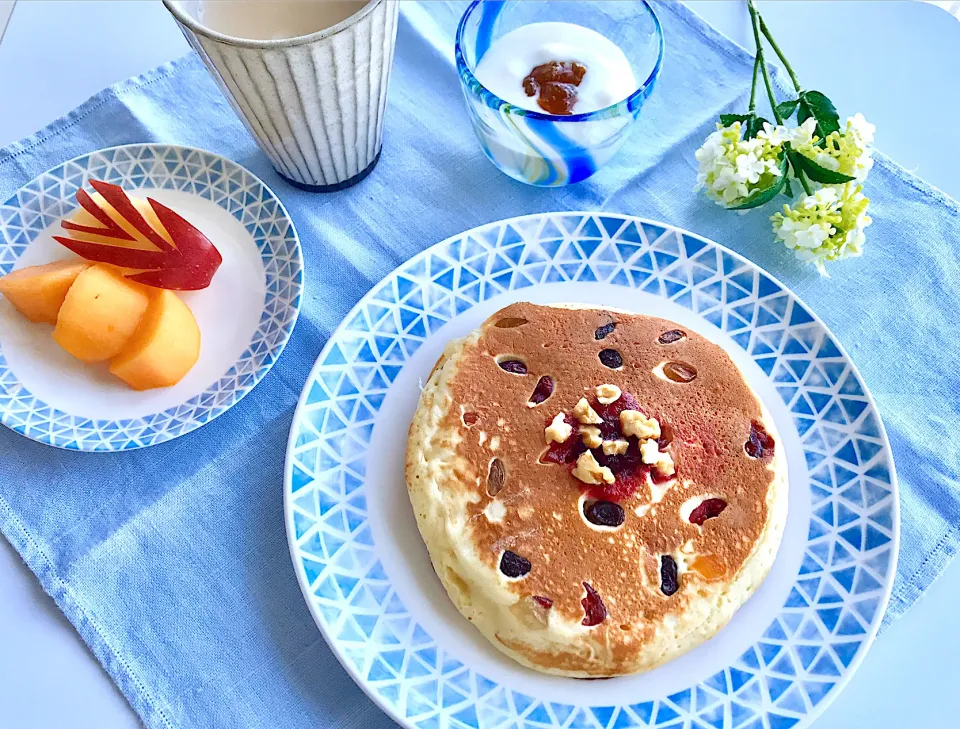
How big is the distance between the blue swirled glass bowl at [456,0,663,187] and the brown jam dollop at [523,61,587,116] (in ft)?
0.25

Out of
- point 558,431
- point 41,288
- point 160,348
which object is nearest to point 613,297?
point 558,431

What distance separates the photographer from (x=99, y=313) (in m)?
1.47

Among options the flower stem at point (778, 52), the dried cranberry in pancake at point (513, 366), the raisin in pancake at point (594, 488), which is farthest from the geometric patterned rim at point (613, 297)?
the flower stem at point (778, 52)

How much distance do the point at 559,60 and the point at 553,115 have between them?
217 millimetres

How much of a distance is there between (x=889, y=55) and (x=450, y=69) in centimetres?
111

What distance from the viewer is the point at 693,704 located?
126 centimetres

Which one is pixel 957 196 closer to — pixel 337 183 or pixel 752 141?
pixel 752 141

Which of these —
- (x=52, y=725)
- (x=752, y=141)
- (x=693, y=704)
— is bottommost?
(x=52, y=725)

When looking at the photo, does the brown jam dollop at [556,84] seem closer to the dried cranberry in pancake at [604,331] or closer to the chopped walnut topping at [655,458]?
the dried cranberry in pancake at [604,331]

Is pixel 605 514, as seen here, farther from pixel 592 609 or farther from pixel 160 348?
pixel 160 348

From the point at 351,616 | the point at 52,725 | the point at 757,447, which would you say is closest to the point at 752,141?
the point at 757,447

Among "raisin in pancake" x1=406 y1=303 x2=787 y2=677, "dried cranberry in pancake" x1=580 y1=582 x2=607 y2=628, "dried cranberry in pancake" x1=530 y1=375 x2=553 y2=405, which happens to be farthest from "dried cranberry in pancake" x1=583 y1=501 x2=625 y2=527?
"dried cranberry in pancake" x1=530 y1=375 x2=553 y2=405

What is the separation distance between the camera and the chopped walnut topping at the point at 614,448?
4.36 feet

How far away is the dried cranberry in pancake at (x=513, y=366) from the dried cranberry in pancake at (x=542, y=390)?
0.04 metres
